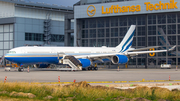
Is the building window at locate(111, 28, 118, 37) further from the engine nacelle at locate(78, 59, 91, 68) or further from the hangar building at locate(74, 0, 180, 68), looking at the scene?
the engine nacelle at locate(78, 59, 91, 68)

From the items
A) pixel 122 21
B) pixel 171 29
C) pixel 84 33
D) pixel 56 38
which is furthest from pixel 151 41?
pixel 56 38

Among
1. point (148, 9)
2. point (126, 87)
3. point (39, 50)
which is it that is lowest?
point (126, 87)

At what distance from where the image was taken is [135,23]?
2697 inches

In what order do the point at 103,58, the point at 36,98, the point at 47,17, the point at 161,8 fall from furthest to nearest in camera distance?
1. the point at 47,17
2. the point at 161,8
3. the point at 103,58
4. the point at 36,98

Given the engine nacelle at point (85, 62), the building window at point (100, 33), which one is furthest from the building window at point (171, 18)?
the engine nacelle at point (85, 62)

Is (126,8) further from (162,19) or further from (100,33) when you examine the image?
(100,33)

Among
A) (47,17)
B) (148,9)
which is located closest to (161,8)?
(148,9)

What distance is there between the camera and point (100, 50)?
184 ft

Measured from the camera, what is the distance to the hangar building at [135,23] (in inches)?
2515

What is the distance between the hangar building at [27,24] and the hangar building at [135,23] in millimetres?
19943

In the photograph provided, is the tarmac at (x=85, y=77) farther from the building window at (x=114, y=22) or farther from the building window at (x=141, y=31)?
the building window at (x=114, y=22)

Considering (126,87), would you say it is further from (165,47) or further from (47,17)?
(47,17)

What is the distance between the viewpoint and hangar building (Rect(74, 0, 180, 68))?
63.9m

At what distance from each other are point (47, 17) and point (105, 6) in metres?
31.0
